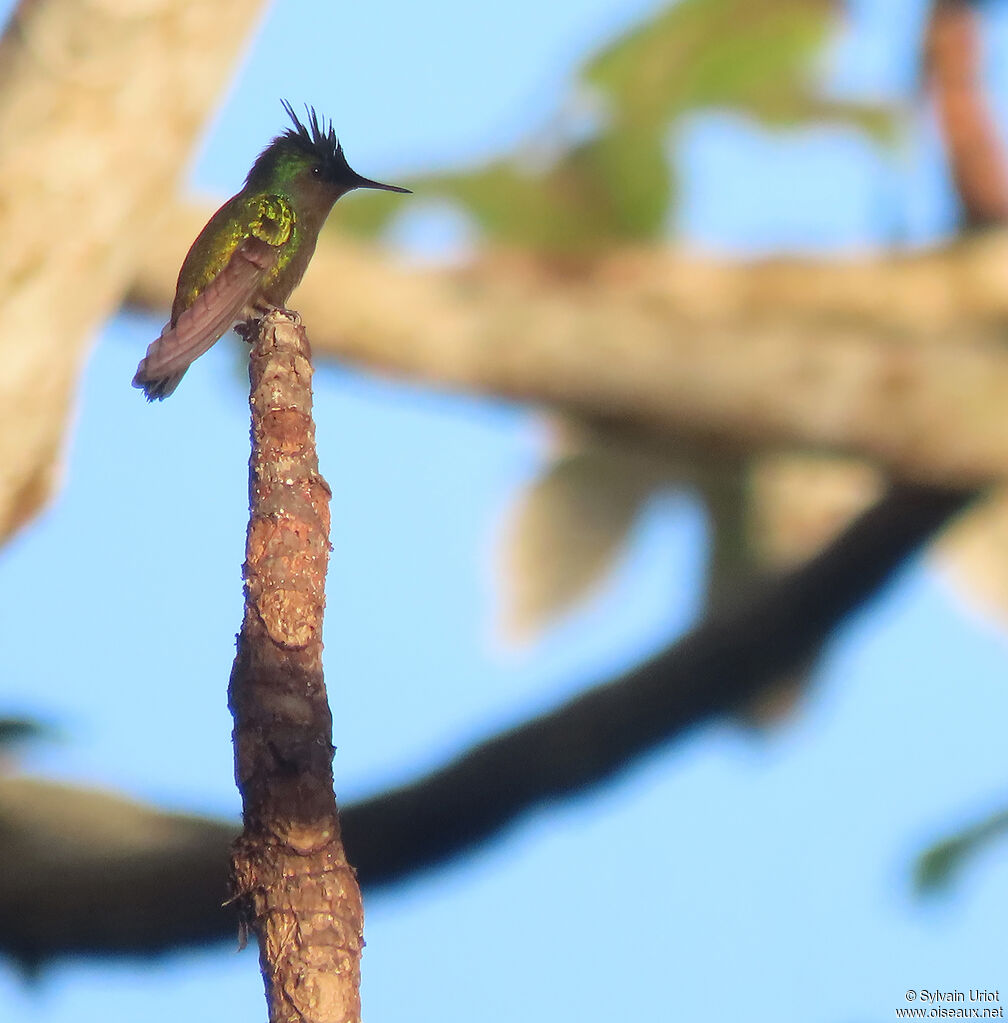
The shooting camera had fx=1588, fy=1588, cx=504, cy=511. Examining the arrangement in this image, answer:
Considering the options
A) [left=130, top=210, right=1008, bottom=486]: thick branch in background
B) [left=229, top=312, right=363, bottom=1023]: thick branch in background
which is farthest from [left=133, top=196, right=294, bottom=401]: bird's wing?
[left=130, top=210, right=1008, bottom=486]: thick branch in background

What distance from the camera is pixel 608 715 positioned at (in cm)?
531

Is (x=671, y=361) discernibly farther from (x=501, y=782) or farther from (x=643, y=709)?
(x=501, y=782)

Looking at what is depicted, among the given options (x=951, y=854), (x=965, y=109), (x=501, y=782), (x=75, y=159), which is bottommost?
(x=951, y=854)

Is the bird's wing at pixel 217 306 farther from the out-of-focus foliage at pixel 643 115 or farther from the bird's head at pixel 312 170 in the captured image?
the out-of-focus foliage at pixel 643 115

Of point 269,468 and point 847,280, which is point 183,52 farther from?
Result: point 847,280

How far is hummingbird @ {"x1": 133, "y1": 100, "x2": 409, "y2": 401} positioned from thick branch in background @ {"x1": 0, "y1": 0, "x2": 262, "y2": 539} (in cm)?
106

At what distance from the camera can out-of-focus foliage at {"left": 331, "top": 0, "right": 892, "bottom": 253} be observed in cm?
879

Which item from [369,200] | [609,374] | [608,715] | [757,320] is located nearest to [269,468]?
[608,715]

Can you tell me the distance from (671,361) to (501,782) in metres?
2.07

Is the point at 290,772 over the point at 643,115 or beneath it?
beneath

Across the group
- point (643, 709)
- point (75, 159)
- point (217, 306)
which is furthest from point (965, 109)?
point (217, 306)

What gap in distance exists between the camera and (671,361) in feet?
21.1

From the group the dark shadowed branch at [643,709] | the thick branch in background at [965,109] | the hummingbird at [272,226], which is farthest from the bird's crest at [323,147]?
the thick branch in background at [965,109]

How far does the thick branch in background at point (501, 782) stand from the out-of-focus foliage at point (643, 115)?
3.89 metres
